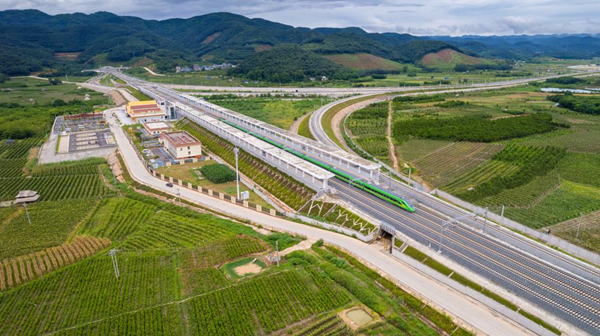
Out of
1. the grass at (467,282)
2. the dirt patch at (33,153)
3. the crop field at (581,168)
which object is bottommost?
the grass at (467,282)

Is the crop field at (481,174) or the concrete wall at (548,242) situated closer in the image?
the concrete wall at (548,242)

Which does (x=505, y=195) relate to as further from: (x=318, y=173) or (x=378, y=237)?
(x=318, y=173)

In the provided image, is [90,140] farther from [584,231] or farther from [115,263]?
[584,231]

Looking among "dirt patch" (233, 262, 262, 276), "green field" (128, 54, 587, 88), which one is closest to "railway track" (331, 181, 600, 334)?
"dirt patch" (233, 262, 262, 276)

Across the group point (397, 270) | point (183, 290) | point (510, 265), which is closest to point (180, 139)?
point (183, 290)

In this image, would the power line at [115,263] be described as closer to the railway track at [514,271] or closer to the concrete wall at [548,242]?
the railway track at [514,271]

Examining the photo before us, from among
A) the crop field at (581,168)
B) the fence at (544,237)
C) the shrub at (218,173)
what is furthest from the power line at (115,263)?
the crop field at (581,168)

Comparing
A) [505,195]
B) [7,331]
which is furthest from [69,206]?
[505,195]
